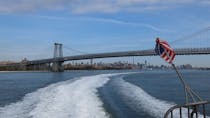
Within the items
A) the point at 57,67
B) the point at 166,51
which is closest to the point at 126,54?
the point at 57,67

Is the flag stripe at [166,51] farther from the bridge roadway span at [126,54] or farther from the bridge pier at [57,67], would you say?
the bridge pier at [57,67]

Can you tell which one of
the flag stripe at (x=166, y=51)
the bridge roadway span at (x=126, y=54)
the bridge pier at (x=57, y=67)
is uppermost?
the bridge roadway span at (x=126, y=54)

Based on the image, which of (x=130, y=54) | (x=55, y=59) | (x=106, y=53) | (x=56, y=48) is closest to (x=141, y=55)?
(x=130, y=54)

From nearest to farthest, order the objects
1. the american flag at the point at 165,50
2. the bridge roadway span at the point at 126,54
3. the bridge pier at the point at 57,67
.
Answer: the american flag at the point at 165,50
the bridge roadway span at the point at 126,54
the bridge pier at the point at 57,67

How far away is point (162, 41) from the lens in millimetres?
6562

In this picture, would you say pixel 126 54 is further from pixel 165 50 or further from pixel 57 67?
pixel 165 50

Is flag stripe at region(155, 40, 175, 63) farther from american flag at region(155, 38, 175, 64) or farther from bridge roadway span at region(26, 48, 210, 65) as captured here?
bridge roadway span at region(26, 48, 210, 65)

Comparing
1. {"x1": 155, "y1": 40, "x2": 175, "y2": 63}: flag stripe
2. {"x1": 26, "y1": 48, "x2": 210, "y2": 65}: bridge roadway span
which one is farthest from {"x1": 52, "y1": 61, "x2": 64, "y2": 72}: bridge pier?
{"x1": 155, "y1": 40, "x2": 175, "y2": 63}: flag stripe

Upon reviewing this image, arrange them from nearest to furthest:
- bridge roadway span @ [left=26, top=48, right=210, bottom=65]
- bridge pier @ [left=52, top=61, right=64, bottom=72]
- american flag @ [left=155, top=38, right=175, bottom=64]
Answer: american flag @ [left=155, top=38, right=175, bottom=64]
bridge roadway span @ [left=26, top=48, right=210, bottom=65]
bridge pier @ [left=52, top=61, right=64, bottom=72]

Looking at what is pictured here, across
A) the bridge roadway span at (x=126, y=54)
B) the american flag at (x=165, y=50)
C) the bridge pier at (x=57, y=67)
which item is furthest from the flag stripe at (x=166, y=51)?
the bridge pier at (x=57, y=67)

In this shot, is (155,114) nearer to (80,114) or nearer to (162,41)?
(80,114)

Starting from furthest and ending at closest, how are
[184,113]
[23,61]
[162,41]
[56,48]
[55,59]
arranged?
1. [23,61]
2. [56,48]
3. [55,59]
4. [184,113]
5. [162,41]

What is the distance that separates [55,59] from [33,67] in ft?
102

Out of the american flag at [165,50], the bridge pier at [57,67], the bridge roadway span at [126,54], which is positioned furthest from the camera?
the bridge pier at [57,67]
